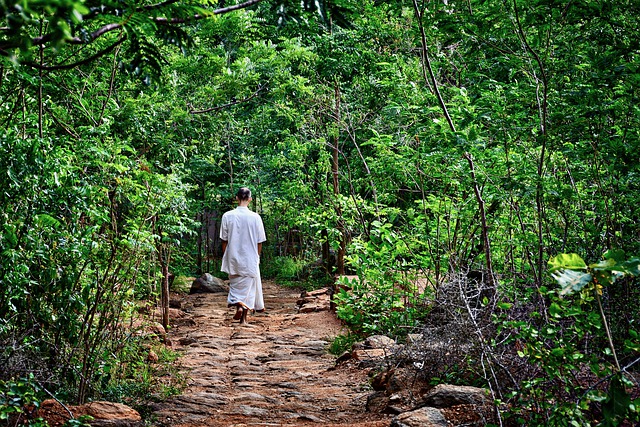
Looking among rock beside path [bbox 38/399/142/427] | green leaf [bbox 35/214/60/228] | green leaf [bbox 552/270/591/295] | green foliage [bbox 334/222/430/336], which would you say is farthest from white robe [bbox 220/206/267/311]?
green leaf [bbox 552/270/591/295]

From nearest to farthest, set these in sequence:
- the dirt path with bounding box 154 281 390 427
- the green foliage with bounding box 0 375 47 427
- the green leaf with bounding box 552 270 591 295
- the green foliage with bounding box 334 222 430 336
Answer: the green leaf with bounding box 552 270 591 295, the green foliage with bounding box 0 375 47 427, the dirt path with bounding box 154 281 390 427, the green foliage with bounding box 334 222 430 336

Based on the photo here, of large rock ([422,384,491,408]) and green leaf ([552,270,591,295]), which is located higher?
green leaf ([552,270,591,295])

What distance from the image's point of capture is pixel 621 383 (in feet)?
6.57

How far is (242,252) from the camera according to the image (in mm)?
10102

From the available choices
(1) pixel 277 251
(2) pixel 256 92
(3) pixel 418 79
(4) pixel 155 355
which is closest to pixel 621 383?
(4) pixel 155 355

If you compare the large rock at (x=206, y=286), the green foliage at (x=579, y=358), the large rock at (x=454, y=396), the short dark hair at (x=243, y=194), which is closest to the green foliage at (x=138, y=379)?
the large rock at (x=454, y=396)

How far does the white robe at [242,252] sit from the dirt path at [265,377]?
0.47 meters

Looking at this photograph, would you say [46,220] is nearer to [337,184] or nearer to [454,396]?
[454,396]

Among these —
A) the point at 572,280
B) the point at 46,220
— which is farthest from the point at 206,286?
the point at 572,280

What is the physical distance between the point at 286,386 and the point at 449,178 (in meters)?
2.59

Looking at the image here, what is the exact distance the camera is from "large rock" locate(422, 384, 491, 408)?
13.5ft

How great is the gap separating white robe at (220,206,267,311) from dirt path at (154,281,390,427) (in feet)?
1.54

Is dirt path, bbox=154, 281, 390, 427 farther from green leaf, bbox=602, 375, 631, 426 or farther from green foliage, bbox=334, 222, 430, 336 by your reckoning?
green leaf, bbox=602, 375, 631, 426

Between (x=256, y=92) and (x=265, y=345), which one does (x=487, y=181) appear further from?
(x=256, y=92)
